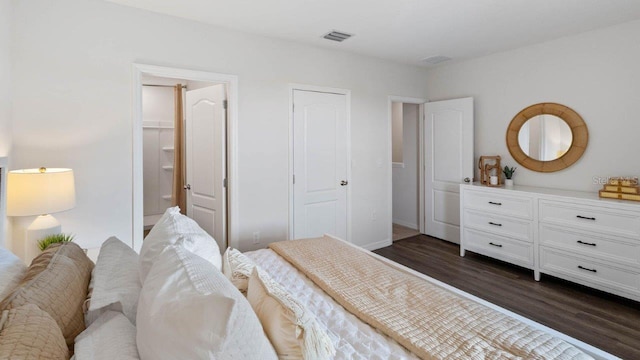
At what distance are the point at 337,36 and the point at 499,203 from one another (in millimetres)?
2570

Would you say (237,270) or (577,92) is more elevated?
(577,92)

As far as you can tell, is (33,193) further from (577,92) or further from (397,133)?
(397,133)

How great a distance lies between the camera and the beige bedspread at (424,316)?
120 centimetres

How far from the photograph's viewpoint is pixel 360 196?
426cm

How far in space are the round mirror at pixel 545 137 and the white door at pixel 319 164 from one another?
2.16 metres

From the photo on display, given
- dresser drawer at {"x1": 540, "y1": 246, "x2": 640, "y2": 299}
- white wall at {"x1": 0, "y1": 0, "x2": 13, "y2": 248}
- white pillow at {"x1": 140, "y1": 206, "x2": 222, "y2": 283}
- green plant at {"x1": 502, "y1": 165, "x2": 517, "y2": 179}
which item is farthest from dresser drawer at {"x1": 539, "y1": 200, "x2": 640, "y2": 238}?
white wall at {"x1": 0, "y1": 0, "x2": 13, "y2": 248}

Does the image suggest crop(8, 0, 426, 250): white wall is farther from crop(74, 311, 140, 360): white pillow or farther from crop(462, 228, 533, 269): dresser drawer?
crop(462, 228, 533, 269): dresser drawer

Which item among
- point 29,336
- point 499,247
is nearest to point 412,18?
point 499,247

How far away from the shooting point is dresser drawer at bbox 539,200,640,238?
2732mm

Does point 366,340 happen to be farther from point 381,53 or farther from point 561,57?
point 561,57

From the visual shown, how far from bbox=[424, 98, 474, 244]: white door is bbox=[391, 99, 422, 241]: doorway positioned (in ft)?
0.89

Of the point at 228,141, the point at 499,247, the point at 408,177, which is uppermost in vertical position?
the point at 228,141

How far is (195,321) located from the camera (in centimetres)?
75

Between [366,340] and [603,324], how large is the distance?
235cm
